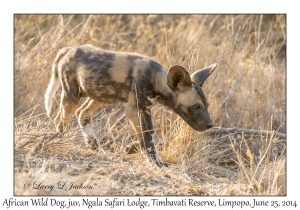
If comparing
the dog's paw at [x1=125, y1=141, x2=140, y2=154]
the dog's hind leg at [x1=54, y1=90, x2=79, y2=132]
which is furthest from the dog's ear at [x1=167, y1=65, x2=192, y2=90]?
the dog's hind leg at [x1=54, y1=90, x2=79, y2=132]

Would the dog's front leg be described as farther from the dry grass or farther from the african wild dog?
the dry grass

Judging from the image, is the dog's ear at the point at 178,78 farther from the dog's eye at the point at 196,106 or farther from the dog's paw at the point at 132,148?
the dog's paw at the point at 132,148

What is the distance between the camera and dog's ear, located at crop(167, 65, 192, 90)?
521 centimetres

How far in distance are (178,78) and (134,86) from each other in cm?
48

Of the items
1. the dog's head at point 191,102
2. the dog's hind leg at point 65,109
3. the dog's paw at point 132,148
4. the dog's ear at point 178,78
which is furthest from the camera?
the dog's hind leg at point 65,109

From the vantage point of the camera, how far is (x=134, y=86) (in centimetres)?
548

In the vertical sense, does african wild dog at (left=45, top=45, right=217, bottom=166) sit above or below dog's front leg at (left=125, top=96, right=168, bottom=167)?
above

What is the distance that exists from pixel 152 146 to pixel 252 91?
2.98 meters

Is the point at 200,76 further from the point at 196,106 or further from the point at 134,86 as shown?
the point at 134,86

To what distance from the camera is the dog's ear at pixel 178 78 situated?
17.1 ft

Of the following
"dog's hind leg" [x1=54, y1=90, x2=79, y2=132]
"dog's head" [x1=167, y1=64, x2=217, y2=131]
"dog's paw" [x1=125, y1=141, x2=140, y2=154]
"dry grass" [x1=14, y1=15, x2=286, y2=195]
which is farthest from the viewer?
"dog's hind leg" [x1=54, y1=90, x2=79, y2=132]

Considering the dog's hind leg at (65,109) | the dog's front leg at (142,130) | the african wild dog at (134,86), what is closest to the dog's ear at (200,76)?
the african wild dog at (134,86)
